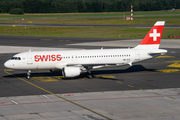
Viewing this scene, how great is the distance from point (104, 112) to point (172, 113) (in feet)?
21.3

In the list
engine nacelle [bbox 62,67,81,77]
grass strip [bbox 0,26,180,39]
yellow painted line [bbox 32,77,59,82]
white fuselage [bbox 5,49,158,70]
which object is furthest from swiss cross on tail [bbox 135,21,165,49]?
grass strip [bbox 0,26,180,39]

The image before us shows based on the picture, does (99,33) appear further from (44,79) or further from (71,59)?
(44,79)

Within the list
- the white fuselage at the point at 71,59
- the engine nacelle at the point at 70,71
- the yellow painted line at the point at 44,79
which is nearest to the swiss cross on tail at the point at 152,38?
the white fuselage at the point at 71,59

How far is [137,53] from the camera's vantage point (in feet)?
143

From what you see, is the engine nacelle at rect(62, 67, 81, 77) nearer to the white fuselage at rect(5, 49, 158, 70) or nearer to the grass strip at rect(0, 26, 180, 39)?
the white fuselage at rect(5, 49, 158, 70)

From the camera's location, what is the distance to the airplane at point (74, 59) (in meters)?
40.6

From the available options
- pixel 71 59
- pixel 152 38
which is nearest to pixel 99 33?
pixel 152 38

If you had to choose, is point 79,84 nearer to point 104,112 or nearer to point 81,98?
point 81,98

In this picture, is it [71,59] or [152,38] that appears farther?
[152,38]

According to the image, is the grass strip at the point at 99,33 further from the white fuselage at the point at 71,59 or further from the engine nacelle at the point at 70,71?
the engine nacelle at the point at 70,71

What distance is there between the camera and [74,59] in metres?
41.7

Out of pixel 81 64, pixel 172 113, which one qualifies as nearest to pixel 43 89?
pixel 81 64

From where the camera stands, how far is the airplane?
40562 millimetres

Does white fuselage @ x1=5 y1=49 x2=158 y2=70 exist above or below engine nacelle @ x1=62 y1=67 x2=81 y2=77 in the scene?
above
